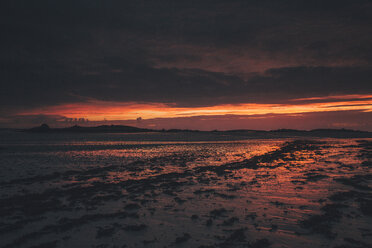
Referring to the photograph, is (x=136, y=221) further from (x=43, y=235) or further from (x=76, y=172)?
(x=76, y=172)

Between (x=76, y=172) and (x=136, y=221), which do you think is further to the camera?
(x=76, y=172)

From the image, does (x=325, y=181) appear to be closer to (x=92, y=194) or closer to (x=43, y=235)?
(x=92, y=194)

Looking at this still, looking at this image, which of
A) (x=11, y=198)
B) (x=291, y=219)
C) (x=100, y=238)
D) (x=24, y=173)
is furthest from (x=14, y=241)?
(x=24, y=173)

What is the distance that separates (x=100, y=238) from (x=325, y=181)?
12503 mm

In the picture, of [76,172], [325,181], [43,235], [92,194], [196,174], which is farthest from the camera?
[76,172]

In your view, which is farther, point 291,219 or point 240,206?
point 240,206

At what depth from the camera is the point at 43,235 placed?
754 centimetres

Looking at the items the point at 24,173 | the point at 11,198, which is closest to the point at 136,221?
the point at 11,198

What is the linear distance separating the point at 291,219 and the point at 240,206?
83.5 inches

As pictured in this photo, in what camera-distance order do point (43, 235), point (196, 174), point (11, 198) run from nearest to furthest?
point (43, 235) → point (11, 198) → point (196, 174)

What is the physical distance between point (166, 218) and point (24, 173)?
1464 cm

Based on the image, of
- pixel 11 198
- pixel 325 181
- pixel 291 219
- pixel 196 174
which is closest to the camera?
pixel 291 219

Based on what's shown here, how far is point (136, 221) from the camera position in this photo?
8656 millimetres

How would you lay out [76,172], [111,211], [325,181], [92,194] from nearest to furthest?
[111,211], [92,194], [325,181], [76,172]
